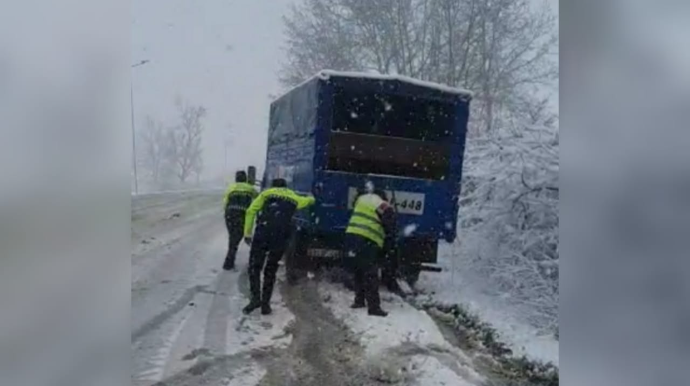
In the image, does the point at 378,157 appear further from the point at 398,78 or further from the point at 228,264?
the point at 228,264

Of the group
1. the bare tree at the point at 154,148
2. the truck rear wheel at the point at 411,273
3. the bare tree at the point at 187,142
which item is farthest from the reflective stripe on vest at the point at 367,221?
the bare tree at the point at 154,148

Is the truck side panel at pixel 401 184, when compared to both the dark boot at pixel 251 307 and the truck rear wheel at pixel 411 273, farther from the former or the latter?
the dark boot at pixel 251 307

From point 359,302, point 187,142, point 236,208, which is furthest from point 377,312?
point 187,142

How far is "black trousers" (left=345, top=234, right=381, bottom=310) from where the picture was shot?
2117 millimetres

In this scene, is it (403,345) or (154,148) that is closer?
(154,148)

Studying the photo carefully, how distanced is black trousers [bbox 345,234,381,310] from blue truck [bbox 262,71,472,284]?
4 centimetres

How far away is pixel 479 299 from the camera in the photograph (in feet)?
7.12

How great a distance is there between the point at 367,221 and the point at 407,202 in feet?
0.46

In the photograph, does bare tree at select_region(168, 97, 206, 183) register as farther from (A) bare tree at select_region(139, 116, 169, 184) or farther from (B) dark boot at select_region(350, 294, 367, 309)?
(B) dark boot at select_region(350, 294, 367, 309)

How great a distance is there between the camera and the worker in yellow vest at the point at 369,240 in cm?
212

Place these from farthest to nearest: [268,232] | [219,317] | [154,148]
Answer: [268,232], [219,317], [154,148]
